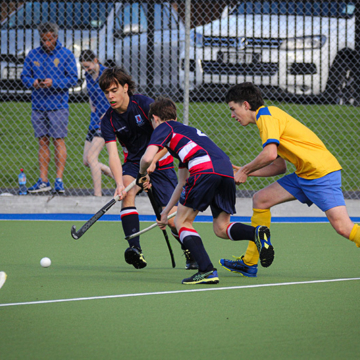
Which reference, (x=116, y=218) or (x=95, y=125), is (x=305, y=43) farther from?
(x=116, y=218)

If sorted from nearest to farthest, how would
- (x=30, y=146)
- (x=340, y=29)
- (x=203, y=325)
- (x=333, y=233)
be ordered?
(x=203, y=325) → (x=333, y=233) → (x=340, y=29) → (x=30, y=146)

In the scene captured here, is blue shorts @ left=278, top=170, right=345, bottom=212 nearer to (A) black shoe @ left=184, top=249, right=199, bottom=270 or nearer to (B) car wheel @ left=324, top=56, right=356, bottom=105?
(A) black shoe @ left=184, top=249, right=199, bottom=270

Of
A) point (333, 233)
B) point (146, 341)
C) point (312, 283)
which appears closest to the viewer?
point (146, 341)

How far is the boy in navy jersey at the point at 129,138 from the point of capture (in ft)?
18.9

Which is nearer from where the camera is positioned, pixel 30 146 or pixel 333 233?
pixel 333 233

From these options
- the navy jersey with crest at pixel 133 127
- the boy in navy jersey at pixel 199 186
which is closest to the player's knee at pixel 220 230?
the boy in navy jersey at pixel 199 186

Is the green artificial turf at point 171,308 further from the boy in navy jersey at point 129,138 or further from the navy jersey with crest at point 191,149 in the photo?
the navy jersey with crest at point 191,149

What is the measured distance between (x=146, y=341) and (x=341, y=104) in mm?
9104

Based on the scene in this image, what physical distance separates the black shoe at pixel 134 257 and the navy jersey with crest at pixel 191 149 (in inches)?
34.3

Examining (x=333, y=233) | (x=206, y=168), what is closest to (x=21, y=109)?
(x=333, y=233)

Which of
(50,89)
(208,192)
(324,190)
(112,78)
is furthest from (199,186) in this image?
(50,89)

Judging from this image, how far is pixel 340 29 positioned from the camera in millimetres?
11406

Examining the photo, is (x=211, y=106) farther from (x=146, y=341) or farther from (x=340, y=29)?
(x=146, y=341)

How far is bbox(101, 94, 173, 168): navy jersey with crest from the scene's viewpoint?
19.4ft
